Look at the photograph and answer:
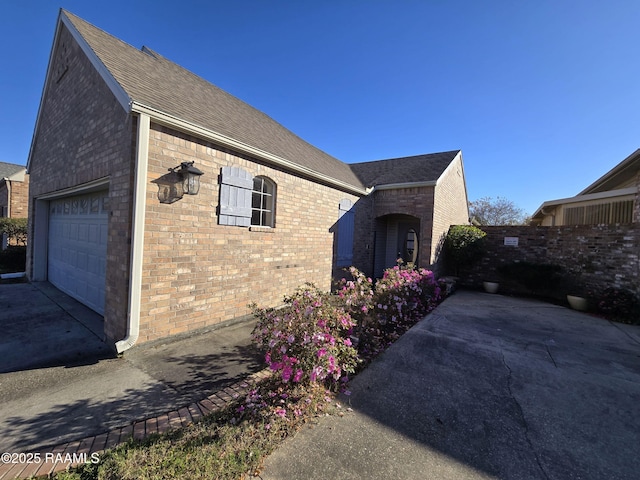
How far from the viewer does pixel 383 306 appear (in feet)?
16.0

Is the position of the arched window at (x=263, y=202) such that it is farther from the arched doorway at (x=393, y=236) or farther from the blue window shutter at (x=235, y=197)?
the arched doorway at (x=393, y=236)

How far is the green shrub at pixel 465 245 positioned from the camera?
9789 mm

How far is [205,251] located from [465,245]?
9207mm

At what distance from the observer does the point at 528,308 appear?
7324 mm

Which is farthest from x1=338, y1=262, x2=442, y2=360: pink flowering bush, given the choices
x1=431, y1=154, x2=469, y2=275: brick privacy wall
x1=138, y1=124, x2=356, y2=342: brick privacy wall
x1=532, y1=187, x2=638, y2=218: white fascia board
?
x1=532, y1=187, x2=638, y2=218: white fascia board

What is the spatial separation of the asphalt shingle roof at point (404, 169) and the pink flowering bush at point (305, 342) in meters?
7.92

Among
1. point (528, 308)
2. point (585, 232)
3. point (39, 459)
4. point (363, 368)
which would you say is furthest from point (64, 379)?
point (585, 232)

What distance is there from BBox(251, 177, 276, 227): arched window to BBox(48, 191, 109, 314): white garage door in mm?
2710

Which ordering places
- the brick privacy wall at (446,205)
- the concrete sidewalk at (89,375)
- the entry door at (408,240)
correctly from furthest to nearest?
the entry door at (408,240) < the brick privacy wall at (446,205) < the concrete sidewalk at (89,375)

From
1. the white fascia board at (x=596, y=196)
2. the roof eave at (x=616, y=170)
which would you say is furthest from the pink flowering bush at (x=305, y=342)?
the white fascia board at (x=596, y=196)

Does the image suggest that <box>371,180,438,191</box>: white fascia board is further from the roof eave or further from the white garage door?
the white garage door

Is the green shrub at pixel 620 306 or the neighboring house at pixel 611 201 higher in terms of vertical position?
the neighboring house at pixel 611 201

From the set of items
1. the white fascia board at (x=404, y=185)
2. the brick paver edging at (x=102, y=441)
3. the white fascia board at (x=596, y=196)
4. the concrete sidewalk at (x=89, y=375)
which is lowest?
the concrete sidewalk at (x=89, y=375)

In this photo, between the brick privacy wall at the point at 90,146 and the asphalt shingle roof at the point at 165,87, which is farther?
the asphalt shingle roof at the point at 165,87
